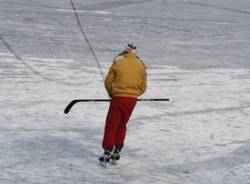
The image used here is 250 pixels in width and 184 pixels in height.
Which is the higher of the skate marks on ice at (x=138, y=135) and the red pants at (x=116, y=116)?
the red pants at (x=116, y=116)

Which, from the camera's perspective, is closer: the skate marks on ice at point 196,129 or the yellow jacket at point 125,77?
the yellow jacket at point 125,77

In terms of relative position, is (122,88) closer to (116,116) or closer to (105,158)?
(116,116)

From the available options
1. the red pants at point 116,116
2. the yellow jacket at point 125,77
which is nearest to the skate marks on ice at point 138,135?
the red pants at point 116,116

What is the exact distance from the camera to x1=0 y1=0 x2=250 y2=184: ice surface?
903 centimetres

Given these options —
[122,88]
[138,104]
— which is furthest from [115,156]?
[138,104]

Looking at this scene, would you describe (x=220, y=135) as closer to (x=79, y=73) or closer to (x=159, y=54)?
(x=79, y=73)

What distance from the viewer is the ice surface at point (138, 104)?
29.6ft

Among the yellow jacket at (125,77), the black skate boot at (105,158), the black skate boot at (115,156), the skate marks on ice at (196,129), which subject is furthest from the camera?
the skate marks on ice at (196,129)

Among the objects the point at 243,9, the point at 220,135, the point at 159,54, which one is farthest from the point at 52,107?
the point at 243,9

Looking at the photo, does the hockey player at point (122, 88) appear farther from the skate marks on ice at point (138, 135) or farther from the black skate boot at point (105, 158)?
the skate marks on ice at point (138, 135)

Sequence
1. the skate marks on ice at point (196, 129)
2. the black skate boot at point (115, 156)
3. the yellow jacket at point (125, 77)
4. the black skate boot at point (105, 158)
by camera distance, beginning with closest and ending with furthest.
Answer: the yellow jacket at point (125, 77)
the black skate boot at point (105, 158)
the black skate boot at point (115, 156)
the skate marks on ice at point (196, 129)

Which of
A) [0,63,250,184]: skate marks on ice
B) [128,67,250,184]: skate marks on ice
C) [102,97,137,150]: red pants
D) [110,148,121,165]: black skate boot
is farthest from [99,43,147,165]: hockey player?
[128,67,250,184]: skate marks on ice

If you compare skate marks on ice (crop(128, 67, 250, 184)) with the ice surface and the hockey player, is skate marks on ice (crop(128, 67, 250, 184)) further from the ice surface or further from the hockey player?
the hockey player

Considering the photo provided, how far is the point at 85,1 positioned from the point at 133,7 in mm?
2328
